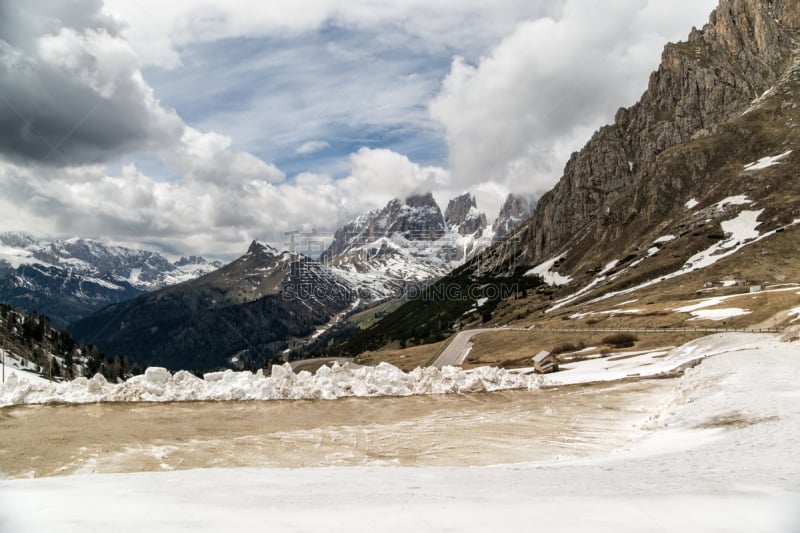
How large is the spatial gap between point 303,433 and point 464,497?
1095 cm

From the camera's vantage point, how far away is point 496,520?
643 cm

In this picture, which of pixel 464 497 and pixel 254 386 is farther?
pixel 254 386

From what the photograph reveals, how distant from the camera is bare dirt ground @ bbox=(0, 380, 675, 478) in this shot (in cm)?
1416

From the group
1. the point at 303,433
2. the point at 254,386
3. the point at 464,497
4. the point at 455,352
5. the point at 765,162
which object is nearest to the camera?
the point at 464,497

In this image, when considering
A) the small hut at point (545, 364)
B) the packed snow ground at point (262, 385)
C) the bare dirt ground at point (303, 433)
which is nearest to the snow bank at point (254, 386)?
the packed snow ground at point (262, 385)

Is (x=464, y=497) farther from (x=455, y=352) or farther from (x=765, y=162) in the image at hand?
(x=765, y=162)

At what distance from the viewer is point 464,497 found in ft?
25.7

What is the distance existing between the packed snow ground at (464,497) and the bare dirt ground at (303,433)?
3.38 m

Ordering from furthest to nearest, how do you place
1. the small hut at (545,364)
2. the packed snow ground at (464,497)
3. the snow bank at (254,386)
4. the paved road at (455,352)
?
the paved road at (455,352) → the small hut at (545,364) → the snow bank at (254,386) → the packed snow ground at (464,497)

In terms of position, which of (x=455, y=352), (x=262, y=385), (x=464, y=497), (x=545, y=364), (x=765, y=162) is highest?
(x=765, y=162)

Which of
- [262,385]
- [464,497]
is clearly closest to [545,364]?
[262,385]

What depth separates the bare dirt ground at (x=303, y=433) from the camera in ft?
46.5

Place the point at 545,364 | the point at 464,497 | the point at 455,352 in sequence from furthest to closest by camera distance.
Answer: the point at 455,352 → the point at 545,364 → the point at 464,497

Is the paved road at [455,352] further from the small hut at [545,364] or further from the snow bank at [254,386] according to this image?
the snow bank at [254,386]
